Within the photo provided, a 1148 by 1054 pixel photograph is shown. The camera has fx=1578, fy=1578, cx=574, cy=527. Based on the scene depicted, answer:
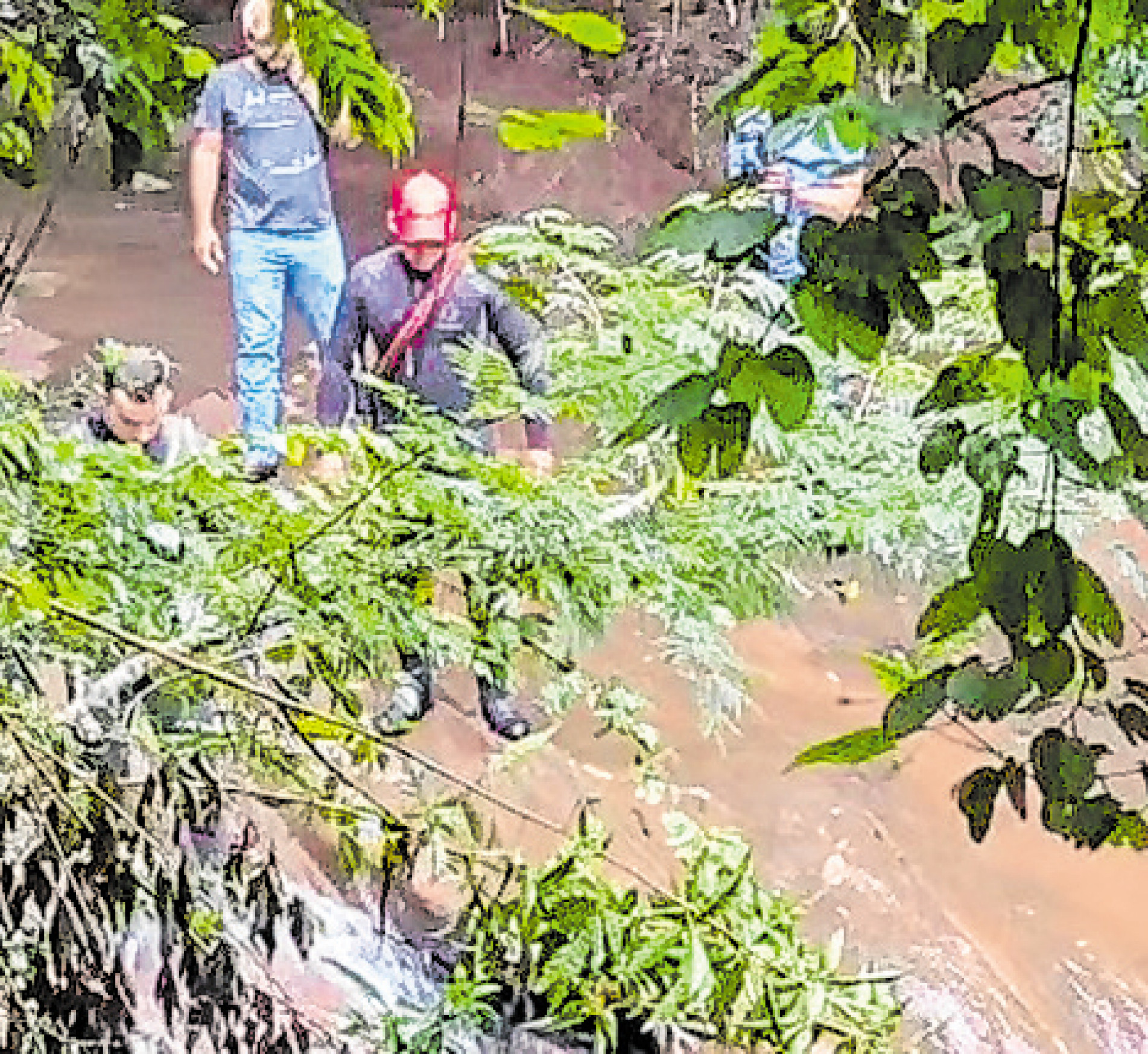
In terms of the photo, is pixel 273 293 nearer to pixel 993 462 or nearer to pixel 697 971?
pixel 697 971

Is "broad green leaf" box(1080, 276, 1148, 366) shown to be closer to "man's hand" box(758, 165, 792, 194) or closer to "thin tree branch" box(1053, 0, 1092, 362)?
"thin tree branch" box(1053, 0, 1092, 362)

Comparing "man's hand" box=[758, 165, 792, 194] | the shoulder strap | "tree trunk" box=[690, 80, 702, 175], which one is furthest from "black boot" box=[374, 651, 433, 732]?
"tree trunk" box=[690, 80, 702, 175]

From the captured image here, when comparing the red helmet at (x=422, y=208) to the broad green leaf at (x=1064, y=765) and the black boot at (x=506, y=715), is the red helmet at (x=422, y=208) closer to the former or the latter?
the black boot at (x=506, y=715)

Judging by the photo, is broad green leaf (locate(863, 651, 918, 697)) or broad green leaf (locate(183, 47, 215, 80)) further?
broad green leaf (locate(183, 47, 215, 80))

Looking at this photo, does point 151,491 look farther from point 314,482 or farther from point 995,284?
point 995,284

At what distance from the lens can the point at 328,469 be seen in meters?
0.92

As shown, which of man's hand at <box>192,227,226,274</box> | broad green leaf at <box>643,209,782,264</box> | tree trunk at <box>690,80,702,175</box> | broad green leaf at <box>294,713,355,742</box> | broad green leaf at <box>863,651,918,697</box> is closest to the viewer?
broad green leaf at <box>643,209,782,264</box>

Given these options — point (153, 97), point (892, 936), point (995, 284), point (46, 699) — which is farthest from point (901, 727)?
point (892, 936)

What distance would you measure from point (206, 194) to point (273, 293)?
12 cm

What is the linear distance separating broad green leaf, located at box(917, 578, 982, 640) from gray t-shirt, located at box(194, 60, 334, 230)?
0.81 metres

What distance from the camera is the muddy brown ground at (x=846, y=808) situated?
1.45 meters

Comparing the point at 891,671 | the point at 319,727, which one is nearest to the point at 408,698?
the point at 319,727

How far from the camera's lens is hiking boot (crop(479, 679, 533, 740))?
129cm

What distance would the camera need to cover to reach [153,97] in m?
0.49
